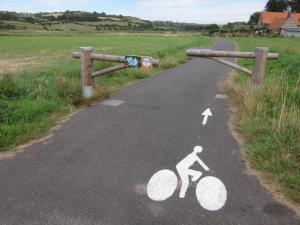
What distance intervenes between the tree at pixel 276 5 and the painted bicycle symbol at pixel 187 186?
118 metres

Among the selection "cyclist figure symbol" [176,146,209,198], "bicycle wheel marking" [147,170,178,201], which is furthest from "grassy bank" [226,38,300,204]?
"bicycle wheel marking" [147,170,178,201]

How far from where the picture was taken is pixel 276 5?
111 meters

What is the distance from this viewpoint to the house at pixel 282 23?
85.6 m

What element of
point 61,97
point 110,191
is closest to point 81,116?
point 61,97

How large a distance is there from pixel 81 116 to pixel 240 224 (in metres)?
4.46

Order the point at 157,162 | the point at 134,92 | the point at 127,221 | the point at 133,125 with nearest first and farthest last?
the point at 127,221, the point at 157,162, the point at 133,125, the point at 134,92

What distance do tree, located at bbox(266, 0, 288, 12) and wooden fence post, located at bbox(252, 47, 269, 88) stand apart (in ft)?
373

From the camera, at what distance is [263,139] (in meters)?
5.46

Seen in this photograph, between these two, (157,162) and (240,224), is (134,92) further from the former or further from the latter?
(240,224)

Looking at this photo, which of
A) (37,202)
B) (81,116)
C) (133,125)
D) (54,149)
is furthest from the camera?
(81,116)

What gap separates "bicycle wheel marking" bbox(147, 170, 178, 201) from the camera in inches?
152

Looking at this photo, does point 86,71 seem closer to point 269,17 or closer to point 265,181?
point 265,181

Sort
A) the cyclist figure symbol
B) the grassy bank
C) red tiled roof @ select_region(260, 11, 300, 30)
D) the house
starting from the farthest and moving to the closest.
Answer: red tiled roof @ select_region(260, 11, 300, 30) → the house → the grassy bank → the cyclist figure symbol

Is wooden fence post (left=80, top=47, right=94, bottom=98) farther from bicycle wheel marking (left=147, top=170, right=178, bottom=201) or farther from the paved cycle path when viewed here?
bicycle wheel marking (left=147, top=170, right=178, bottom=201)
